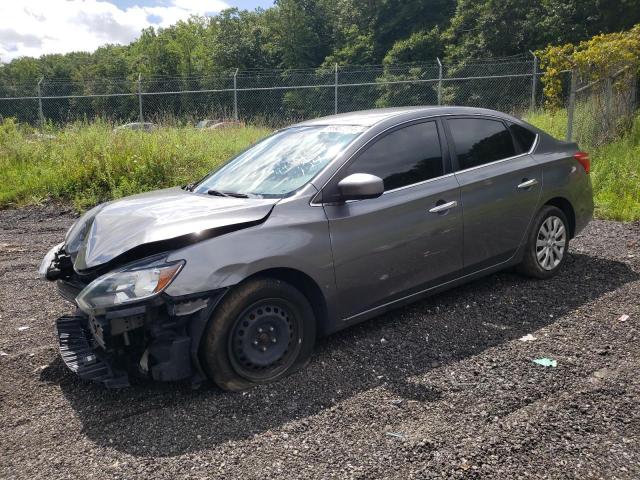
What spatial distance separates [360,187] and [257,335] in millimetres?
1138

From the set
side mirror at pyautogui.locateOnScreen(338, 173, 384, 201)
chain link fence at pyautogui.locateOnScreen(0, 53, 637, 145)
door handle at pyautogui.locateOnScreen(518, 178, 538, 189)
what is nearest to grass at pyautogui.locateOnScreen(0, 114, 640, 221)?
chain link fence at pyautogui.locateOnScreen(0, 53, 637, 145)

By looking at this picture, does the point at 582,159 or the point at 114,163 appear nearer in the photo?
the point at 582,159

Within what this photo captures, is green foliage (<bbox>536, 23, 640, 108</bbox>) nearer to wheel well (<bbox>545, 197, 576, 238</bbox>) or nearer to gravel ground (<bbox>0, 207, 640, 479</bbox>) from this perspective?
wheel well (<bbox>545, 197, 576, 238</bbox>)

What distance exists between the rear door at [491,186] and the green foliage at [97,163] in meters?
6.95

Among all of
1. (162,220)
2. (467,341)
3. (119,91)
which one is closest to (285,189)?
(162,220)

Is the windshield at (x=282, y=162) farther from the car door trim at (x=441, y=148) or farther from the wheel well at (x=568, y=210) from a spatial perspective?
the wheel well at (x=568, y=210)

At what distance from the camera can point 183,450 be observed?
300cm

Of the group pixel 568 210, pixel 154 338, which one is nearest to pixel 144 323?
pixel 154 338

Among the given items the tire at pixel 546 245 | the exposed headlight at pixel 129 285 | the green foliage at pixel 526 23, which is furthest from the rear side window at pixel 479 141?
the green foliage at pixel 526 23

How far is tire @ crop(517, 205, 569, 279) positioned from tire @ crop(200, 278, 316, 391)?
95.4 inches

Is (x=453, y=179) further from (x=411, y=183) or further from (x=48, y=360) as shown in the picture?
(x=48, y=360)

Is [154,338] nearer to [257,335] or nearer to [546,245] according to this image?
[257,335]

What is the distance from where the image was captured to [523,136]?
532cm

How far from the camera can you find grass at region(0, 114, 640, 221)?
1013cm
